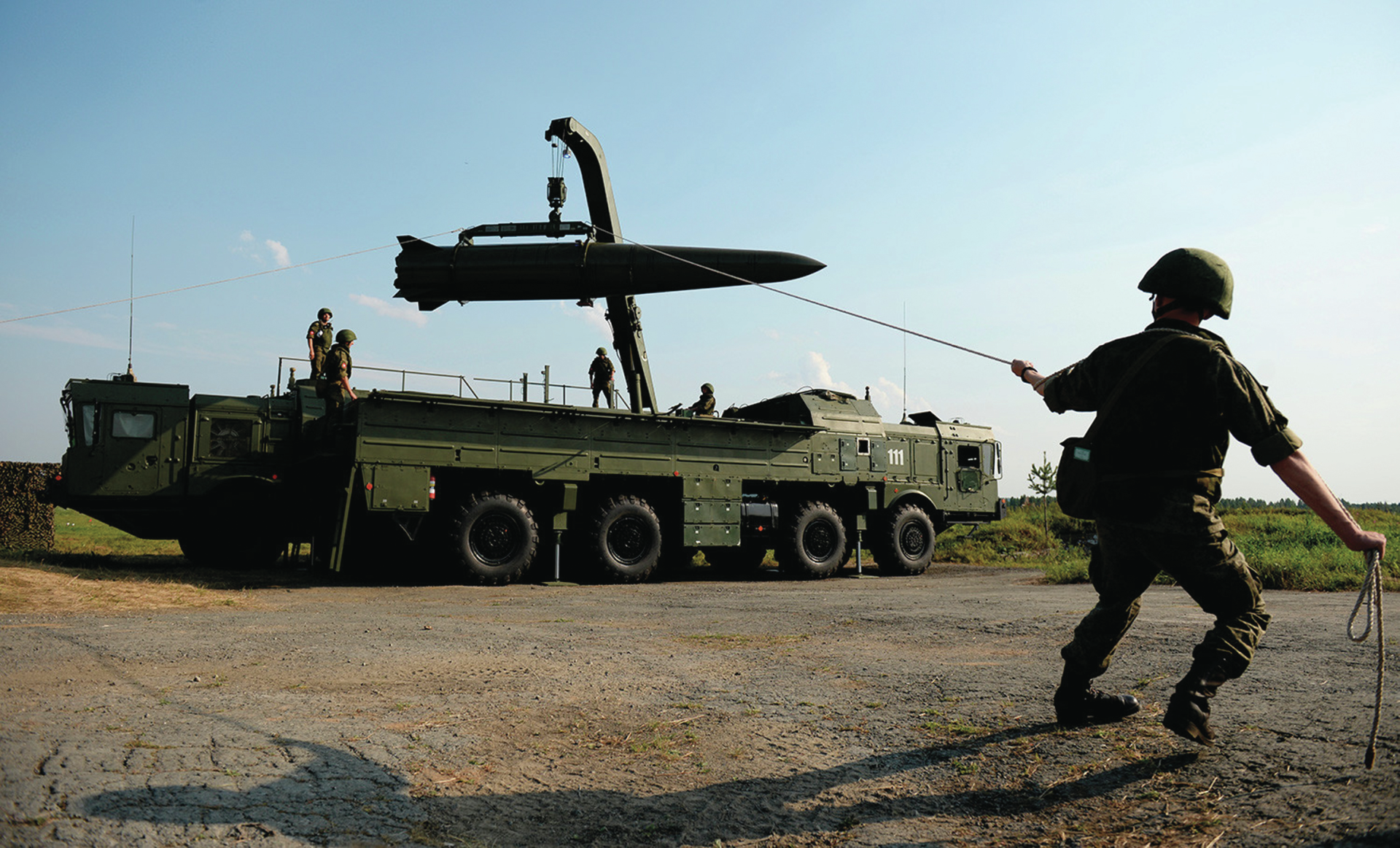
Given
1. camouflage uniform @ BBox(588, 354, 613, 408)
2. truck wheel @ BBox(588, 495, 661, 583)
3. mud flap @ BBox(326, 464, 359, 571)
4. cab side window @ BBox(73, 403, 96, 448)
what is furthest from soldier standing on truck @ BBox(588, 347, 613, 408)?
cab side window @ BBox(73, 403, 96, 448)

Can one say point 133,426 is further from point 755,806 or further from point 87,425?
point 755,806

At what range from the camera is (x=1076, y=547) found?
1841 cm

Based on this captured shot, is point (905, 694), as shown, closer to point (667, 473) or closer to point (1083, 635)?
point (1083, 635)

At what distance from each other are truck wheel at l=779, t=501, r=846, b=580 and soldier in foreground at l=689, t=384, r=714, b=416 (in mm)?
2407

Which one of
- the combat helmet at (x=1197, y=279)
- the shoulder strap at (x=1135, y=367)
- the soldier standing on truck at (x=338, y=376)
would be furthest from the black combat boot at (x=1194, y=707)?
the soldier standing on truck at (x=338, y=376)

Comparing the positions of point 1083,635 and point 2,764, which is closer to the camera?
point 2,764

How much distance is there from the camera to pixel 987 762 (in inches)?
125

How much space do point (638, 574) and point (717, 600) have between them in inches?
111

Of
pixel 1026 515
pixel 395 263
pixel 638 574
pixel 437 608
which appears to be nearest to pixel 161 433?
pixel 395 263

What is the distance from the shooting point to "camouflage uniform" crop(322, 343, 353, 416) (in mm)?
11273

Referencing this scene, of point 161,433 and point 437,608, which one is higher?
point 161,433

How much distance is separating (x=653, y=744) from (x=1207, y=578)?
2.12m

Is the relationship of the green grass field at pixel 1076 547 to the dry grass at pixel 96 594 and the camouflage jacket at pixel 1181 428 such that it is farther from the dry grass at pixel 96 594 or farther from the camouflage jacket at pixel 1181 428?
the camouflage jacket at pixel 1181 428

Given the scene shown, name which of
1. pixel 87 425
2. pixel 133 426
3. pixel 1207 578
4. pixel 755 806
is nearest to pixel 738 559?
pixel 133 426
